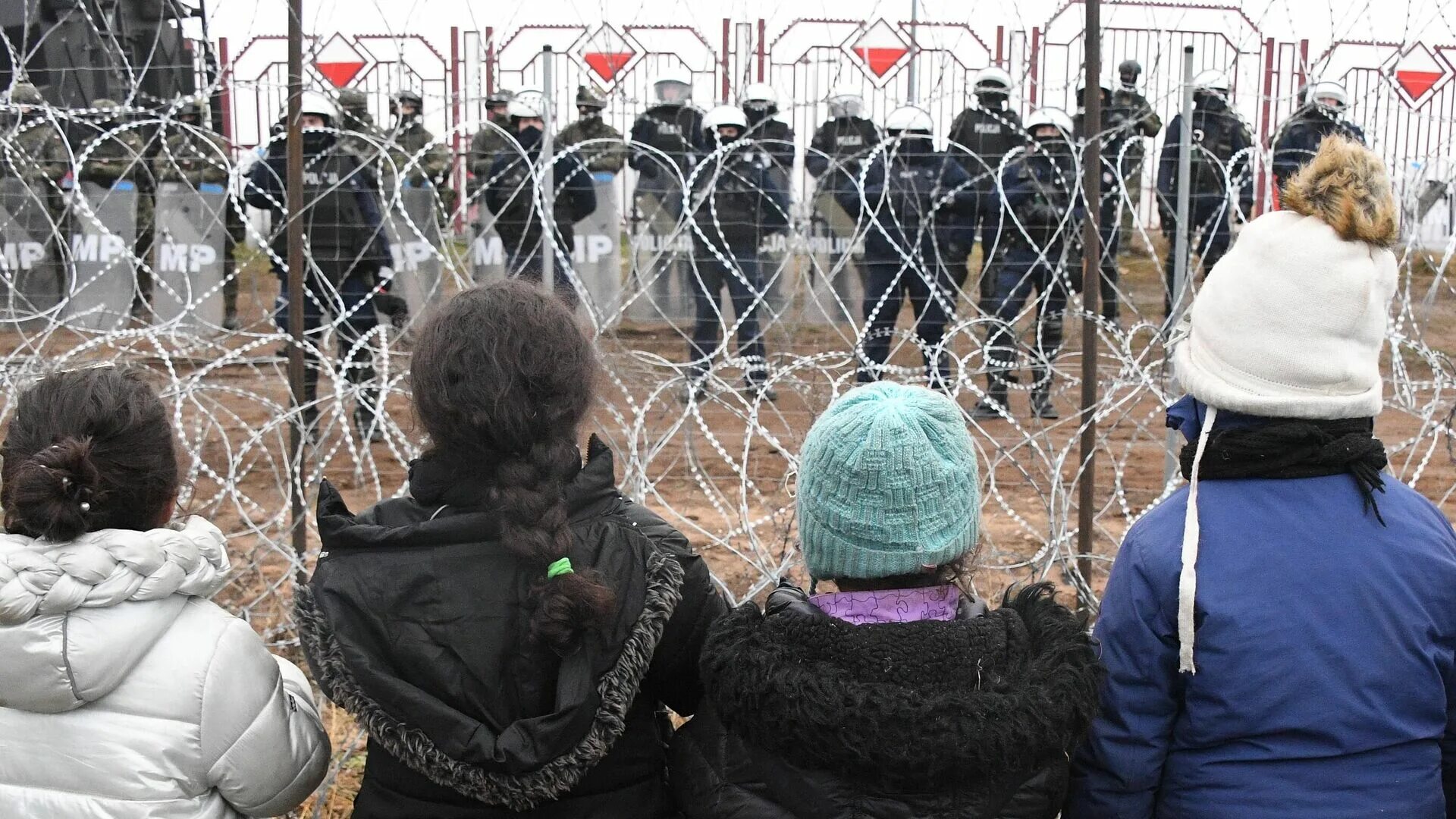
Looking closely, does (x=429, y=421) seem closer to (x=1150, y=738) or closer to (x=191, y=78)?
(x=1150, y=738)

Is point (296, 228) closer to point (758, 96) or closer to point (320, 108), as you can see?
point (320, 108)

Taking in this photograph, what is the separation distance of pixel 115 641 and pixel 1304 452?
147 centimetres

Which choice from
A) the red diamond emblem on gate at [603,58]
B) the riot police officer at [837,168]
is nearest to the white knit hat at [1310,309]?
the riot police officer at [837,168]

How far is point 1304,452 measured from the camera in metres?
1.69

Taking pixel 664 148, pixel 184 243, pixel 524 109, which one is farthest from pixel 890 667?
pixel 184 243

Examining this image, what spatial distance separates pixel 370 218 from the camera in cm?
748

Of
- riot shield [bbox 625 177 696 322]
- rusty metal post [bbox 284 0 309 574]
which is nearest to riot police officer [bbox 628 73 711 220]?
riot shield [bbox 625 177 696 322]

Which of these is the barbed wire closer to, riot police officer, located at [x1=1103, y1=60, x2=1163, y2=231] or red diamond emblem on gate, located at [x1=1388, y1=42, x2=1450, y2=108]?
riot police officer, located at [x1=1103, y1=60, x2=1163, y2=231]

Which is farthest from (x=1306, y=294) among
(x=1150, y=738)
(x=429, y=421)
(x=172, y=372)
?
(x=172, y=372)

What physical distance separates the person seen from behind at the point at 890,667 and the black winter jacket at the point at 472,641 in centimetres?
13

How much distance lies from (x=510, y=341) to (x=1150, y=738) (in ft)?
3.06

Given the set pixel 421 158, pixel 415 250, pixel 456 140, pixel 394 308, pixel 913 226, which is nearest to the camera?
pixel 394 308

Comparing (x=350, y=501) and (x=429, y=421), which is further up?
(x=429, y=421)

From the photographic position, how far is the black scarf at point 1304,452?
1.68 meters
